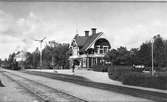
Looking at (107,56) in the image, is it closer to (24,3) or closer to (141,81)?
(141,81)

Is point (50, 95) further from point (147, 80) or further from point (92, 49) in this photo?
point (92, 49)

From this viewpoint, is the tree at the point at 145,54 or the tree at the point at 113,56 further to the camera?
the tree at the point at 113,56

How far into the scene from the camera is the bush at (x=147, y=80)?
1614 cm

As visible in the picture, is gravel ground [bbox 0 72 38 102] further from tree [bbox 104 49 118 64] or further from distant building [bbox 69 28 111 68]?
distant building [bbox 69 28 111 68]

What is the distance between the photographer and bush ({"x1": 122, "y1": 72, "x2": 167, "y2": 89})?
16141 millimetres

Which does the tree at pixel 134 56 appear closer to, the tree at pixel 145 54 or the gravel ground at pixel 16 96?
the tree at pixel 145 54

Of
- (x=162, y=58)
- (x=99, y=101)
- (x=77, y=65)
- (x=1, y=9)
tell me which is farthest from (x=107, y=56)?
(x=1, y=9)

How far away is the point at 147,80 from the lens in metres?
17.7

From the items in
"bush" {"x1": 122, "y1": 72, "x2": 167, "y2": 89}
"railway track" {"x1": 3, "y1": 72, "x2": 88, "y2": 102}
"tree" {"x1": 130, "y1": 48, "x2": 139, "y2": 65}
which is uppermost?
"tree" {"x1": 130, "y1": 48, "x2": 139, "y2": 65}

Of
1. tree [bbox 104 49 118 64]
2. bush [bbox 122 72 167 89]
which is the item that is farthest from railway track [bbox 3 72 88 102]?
tree [bbox 104 49 118 64]

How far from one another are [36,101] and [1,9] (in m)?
4.27

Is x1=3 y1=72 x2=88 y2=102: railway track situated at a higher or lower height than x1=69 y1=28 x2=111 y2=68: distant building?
lower

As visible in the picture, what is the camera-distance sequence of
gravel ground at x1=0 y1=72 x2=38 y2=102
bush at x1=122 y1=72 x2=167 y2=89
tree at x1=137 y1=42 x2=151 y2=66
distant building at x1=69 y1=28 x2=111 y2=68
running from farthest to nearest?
1. distant building at x1=69 y1=28 x2=111 y2=68
2. tree at x1=137 y1=42 x2=151 y2=66
3. bush at x1=122 y1=72 x2=167 y2=89
4. gravel ground at x1=0 y1=72 x2=38 y2=102

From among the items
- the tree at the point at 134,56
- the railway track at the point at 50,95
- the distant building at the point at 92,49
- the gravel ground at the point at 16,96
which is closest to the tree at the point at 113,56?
the tree at the point at 134,56
